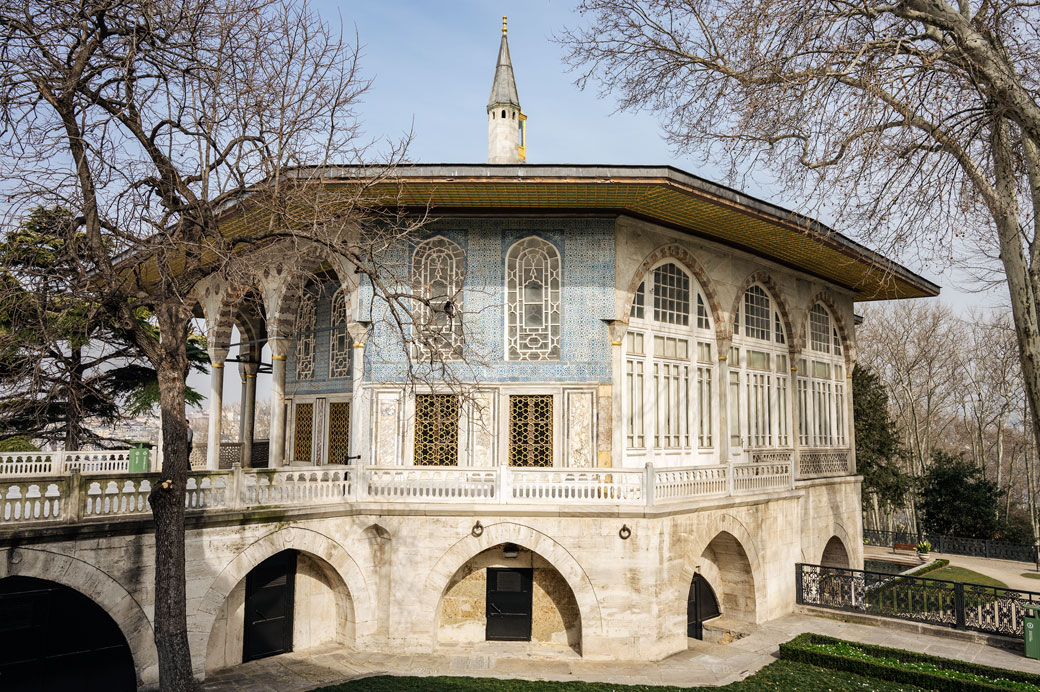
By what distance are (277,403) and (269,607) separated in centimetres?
383

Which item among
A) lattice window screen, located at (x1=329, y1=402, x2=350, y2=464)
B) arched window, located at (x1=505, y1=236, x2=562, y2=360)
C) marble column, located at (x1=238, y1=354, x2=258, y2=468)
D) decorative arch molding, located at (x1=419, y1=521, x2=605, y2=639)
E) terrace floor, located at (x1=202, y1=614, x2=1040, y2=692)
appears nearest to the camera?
terrace floor, located at (x1=202, y1=614, x2=1040, y2=692)

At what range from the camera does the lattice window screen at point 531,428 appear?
1266 cm

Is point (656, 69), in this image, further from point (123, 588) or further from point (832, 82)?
point (123, 588)

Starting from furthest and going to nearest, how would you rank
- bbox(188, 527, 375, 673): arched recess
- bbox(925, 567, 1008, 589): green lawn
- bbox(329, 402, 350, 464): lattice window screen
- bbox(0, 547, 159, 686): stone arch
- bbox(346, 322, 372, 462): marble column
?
1. bbox(925, 567, 1008, 589): green lawn
2. bbox(329, 402, 350, 464): lattice window screen
3. bbox(346, 322, 372, 462): marble column
4. bbox(188, 527, 375, 673): arched recess
5. bbox(0, 547, 159, 686): stone arch

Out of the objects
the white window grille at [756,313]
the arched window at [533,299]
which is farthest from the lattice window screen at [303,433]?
the white window grille at [756,313]

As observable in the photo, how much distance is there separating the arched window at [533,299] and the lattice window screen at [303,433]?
5066mm

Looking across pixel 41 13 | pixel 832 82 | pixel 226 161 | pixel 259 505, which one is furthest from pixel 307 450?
pixel 832 82

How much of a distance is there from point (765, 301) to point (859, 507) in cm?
627

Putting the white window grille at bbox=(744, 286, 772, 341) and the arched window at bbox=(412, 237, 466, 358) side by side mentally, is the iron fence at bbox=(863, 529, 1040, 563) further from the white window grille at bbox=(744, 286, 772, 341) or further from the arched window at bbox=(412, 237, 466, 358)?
Answer: the arched window at bbox=(412, 237, 466, 358)

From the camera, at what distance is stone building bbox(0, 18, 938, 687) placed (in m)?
10.2

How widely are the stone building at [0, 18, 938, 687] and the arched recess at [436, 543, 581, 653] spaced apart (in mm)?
36

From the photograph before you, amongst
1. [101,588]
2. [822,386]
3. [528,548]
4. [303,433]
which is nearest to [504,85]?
[303,433]

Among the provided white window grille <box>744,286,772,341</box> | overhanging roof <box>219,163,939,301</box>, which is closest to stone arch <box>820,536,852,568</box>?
white window grille <box>744,286,772,341</box>

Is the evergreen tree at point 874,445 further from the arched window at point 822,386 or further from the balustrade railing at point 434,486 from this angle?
the balustrade railing at point 434,486
